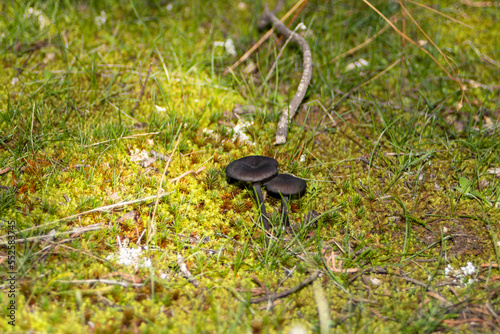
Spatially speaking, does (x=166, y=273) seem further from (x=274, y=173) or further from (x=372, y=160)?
(x=372, y=160)

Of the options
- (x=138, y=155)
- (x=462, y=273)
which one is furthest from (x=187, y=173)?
(x=462, y=273)

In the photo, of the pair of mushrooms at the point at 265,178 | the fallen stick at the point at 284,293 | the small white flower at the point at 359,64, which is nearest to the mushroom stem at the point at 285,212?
the pair of mushrooms at the point at 265,178

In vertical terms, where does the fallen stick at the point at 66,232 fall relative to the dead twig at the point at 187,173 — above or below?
below

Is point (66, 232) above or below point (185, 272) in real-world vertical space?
→ above

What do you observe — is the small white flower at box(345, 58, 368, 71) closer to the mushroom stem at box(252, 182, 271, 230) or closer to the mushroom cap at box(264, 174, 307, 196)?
the mushroom cap at box(264, 174, 307, 196)

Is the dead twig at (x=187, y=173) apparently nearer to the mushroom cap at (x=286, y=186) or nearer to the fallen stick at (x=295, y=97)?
the mushroom cap at (x=286, y=186)

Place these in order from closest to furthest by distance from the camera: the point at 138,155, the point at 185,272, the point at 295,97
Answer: the point at 185,272 → the point at 138,155 → the point at 295,97

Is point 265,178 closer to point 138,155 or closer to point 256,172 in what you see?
point 256,172
